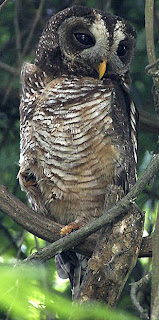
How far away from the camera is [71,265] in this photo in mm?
2842

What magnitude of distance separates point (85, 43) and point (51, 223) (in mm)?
1180

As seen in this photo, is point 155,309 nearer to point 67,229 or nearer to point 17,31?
point 67,229

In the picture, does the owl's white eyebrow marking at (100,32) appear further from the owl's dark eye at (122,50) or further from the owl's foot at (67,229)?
the owl's foot at (67,229)

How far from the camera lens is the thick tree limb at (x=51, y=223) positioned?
163 centimetres

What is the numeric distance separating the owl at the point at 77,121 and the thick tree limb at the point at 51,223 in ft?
0.45

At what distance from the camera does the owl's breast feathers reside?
99.7 inches

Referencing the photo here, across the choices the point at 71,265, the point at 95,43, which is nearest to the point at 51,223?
the point at 71,265

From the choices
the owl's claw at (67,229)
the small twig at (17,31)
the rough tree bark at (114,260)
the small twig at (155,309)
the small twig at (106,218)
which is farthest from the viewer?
the small twig at (17,31)

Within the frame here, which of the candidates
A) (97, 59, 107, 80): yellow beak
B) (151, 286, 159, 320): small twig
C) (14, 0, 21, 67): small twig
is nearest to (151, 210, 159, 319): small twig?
(151, 286, 159, 320): small twig

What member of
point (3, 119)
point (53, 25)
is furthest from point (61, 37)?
point (3, 119)

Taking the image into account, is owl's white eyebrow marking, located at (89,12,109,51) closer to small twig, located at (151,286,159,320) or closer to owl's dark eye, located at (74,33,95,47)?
owl's dark eye, located at (74,33,95,47)

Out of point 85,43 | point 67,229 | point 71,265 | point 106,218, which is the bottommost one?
point 71,265

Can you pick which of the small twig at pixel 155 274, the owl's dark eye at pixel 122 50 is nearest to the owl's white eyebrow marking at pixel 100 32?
the owl's dark eye at pixel 122 50

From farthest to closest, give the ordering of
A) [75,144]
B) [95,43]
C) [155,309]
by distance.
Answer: [95,43] → [75,144] → [155,309]
